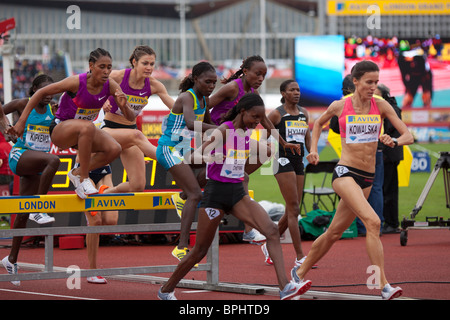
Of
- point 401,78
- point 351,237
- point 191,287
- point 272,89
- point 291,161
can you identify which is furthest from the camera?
point 272,89

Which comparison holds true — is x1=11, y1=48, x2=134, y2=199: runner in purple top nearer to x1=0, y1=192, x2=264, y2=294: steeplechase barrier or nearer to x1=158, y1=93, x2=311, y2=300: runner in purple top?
x1=0, y1=192, x2=264, y2=294: steeplechase barrier

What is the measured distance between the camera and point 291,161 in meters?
10.5

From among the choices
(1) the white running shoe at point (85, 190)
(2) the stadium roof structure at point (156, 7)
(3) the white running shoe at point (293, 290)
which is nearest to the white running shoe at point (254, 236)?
(1) the white running shoe at point (85, 190)

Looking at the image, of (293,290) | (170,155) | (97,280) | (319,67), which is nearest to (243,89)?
(170,155)

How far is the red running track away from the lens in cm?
853

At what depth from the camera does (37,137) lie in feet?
30.2

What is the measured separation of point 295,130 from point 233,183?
3.93 metres

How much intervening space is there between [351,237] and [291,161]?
425cm

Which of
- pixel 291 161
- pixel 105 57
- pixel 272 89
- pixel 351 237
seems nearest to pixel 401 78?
pixel 272 89

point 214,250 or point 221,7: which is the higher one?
point 221,7

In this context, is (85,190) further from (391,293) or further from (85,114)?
(391,293)

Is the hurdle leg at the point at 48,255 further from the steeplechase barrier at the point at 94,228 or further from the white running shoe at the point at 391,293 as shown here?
the white running shoe at the point at 391,293
